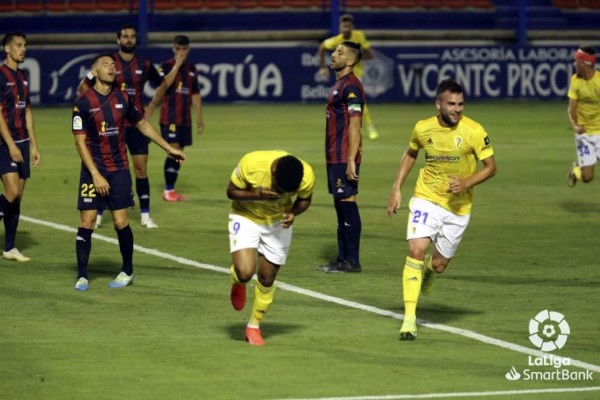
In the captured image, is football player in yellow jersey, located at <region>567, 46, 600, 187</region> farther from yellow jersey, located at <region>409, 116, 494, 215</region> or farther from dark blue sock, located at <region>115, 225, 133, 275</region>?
dark blue sock, located at <region>115, 225, 133, 275</region>

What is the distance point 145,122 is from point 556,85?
85.1 ft

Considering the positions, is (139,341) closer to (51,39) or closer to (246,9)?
(51,39)

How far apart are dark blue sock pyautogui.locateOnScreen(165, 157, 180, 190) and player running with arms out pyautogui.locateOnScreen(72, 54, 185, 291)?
20.1 ft

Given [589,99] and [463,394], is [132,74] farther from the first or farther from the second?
[463,394]

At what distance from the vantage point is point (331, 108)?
1348cm

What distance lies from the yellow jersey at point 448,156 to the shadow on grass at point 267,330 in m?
1.48

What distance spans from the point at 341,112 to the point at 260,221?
3.83 m

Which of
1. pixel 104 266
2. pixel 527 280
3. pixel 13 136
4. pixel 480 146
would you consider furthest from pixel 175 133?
pixel 480 146

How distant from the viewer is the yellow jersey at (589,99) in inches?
699

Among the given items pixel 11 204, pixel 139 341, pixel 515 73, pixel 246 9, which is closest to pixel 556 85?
pixel 515 73

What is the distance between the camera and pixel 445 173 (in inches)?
419

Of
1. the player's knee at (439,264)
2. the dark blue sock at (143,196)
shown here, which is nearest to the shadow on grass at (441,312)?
the player's knee at (439,264)

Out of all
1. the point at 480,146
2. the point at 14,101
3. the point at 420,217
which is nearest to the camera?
the point at 420,217

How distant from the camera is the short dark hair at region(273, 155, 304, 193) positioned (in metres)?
9.34
